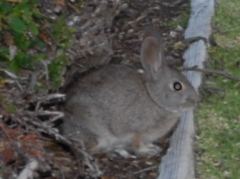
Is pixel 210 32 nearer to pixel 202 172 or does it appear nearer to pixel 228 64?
pixel 228 64

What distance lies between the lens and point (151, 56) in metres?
5.91

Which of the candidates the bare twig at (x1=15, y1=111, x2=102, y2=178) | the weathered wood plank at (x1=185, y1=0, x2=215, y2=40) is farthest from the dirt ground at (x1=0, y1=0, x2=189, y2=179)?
the weathered wood plank at (x1=185, y1=0, x2=215, y2=40)

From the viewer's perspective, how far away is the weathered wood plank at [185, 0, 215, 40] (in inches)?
284

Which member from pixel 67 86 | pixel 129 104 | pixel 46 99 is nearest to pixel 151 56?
pixel 129 104

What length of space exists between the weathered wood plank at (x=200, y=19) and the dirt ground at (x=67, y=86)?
0.11 meters

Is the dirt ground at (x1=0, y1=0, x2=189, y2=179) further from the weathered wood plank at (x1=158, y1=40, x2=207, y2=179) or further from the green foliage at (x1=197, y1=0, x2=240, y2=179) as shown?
the green foliage at (x1=197, y1=0, x2=240, y2=179)

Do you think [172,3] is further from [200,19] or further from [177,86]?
[177,86]

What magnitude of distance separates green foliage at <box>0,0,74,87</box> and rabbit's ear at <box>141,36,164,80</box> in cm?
64

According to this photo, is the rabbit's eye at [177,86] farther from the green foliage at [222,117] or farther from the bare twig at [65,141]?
the bare twig at [65,141]

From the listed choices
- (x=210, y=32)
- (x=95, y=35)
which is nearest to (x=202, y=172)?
(x=95, y=35)

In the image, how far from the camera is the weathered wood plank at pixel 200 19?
284 inches

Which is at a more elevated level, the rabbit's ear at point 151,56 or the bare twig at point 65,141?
the rabbit's ear at point 151,56

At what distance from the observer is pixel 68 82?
5.91 meters

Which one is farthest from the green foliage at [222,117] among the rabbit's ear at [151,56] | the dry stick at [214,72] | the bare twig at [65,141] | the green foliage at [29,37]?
the green foliage at [29,37]
